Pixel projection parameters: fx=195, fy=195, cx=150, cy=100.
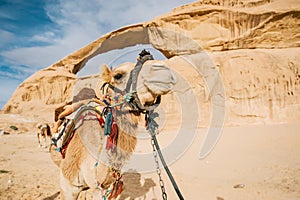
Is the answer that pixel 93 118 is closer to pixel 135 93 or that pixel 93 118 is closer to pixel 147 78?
pixel 135 93

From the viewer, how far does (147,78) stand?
184 centimetres

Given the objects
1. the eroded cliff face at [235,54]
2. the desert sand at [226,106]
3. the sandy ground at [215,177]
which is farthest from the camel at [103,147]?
the eroded cliff face at [235,54]

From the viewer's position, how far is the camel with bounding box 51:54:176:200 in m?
1.92

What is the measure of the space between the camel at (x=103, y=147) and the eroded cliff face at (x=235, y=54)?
11.6 feet

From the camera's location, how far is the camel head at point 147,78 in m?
1.76

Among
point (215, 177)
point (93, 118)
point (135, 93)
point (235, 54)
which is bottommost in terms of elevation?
point (215, 177)

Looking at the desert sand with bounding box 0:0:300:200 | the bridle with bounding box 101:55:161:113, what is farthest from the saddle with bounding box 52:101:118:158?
the desert sand with bounding box 0:0:300:200

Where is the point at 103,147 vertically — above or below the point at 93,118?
below

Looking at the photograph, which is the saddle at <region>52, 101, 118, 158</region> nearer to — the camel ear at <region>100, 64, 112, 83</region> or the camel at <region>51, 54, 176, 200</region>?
the camel at <region>51, 54, 176, 200</region>

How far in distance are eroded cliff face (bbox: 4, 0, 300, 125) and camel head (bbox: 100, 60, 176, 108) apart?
3.46 meters

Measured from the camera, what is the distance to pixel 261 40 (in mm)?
20031

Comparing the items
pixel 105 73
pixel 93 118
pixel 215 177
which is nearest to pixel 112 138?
pixel 93 118

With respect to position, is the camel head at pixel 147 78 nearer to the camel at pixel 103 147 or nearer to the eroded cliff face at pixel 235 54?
the camel at pixel 103 147

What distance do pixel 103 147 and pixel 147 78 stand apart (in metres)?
0.84
